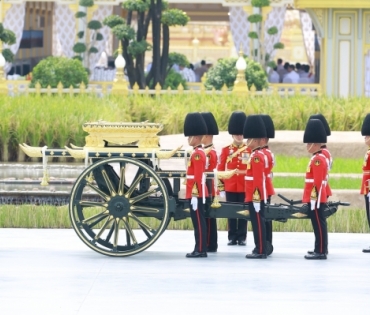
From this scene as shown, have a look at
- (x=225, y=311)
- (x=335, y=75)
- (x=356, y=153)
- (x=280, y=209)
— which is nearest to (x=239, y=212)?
(x=280, y=209)

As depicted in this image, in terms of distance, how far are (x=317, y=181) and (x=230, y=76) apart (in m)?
15.9

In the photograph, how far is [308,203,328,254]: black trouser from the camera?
9.64 m

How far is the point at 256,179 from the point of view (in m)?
9.51

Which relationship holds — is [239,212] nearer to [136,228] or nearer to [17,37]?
[136,228]

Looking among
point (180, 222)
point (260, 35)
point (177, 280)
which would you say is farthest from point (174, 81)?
point (177, 280)

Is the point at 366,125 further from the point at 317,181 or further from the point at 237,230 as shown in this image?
the point at 237,230

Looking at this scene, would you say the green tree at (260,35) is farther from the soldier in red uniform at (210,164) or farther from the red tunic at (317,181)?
the red tunic at (317,181)

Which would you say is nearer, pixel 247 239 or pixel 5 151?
pixel 247 239

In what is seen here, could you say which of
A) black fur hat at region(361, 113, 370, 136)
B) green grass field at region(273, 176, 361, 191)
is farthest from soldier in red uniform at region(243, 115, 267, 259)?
green grass field at region(273, 176, 361, 191)

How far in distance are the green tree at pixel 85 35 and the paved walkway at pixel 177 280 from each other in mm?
19320

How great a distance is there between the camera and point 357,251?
34.0 ft

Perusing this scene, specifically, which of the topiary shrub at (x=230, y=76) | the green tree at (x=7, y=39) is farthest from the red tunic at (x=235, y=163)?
the green tree at (x=7, y=39)

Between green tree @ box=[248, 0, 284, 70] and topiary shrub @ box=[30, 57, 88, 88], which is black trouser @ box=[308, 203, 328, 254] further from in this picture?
green tree @ box=[248, 0, 284, 70]

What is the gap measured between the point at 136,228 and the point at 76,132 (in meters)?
7.41
